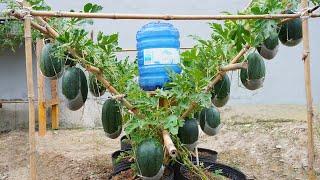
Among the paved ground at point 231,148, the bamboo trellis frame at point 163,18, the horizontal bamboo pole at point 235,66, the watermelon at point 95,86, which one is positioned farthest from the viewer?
the paved ground at point 231,148

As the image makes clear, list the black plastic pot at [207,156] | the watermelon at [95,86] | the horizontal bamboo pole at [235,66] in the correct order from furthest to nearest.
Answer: the black plastic pot at [207,156] < the watermelon at [95,86] < the horizontal bamboo pole at [235,66]

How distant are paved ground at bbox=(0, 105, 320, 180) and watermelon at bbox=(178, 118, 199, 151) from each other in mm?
1549

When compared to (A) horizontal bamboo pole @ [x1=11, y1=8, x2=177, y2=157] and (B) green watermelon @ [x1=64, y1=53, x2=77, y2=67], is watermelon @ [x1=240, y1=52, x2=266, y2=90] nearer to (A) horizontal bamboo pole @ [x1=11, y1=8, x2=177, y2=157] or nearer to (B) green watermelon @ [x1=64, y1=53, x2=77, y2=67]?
(A) horizontal bamboo pole @ [x1=11, y1=8, x2=177, y2=157]

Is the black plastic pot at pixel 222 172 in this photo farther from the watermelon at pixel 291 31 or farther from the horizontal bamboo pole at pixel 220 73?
the watermelon at pixel 291 31

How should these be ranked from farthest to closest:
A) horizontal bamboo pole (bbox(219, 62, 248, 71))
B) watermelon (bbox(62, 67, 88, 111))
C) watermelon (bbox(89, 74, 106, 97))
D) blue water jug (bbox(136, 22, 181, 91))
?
watermelon (bbox(89, 74, 106, 97)), blue water jug (bbox(136, 22, 181, 91)), watermelon (bbox(62, 67, 88, 111)), horizontal bamboo pole (bbox(219, 62, 248, 71))

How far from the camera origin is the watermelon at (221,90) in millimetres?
3189

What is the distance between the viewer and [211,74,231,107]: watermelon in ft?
10.5

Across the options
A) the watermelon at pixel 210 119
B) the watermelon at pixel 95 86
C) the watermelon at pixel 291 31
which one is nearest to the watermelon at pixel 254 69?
the watermelon at pixel 291 31

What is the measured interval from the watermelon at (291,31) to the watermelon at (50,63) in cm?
159

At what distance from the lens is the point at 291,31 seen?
10.2 feet

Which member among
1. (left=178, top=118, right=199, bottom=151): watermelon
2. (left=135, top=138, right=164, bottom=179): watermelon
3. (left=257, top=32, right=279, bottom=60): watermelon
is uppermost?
(left=257, top=32, right=279, bottom=60): watermelon

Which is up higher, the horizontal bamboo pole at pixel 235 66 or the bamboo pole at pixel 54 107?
the horizontal bamboo pole at pixel 235 66

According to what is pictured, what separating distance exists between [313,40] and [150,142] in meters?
4.69

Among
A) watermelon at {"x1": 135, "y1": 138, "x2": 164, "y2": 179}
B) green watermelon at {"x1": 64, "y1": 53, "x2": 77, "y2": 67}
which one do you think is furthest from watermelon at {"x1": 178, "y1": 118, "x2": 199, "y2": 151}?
green watermelon at {"x1": 64, "y1": 53, "x2": 77, "y2": 67}
